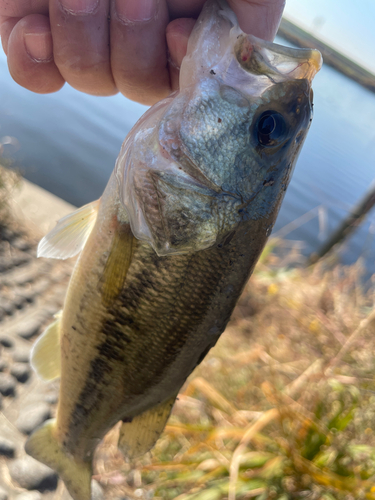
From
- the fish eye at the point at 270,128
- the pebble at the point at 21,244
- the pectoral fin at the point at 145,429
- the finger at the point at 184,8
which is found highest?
the finger at the point at 184,8

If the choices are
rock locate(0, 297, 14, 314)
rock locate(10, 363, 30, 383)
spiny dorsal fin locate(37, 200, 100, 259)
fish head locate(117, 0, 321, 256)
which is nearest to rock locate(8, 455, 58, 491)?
rock locate(10, 363, 30, 383)

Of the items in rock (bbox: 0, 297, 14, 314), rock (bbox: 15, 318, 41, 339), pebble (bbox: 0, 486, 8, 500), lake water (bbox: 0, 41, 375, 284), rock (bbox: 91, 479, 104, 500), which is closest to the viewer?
pebble (bbox: 0, 486, 8, 500)

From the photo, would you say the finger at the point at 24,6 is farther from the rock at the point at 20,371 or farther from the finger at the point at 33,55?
the rock at the point at 20,371

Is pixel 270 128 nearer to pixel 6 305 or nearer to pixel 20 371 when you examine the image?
pixel 20 371

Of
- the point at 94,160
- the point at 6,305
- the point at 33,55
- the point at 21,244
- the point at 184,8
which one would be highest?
the point at 184,8

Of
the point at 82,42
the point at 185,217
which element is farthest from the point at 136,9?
the point at 185,217

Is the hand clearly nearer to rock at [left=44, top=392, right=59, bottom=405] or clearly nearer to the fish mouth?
the fish mouth

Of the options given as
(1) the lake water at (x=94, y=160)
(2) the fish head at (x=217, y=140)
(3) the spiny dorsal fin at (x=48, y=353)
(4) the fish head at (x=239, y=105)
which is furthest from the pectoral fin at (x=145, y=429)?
(1) the lake water at (x=94, y=160)
